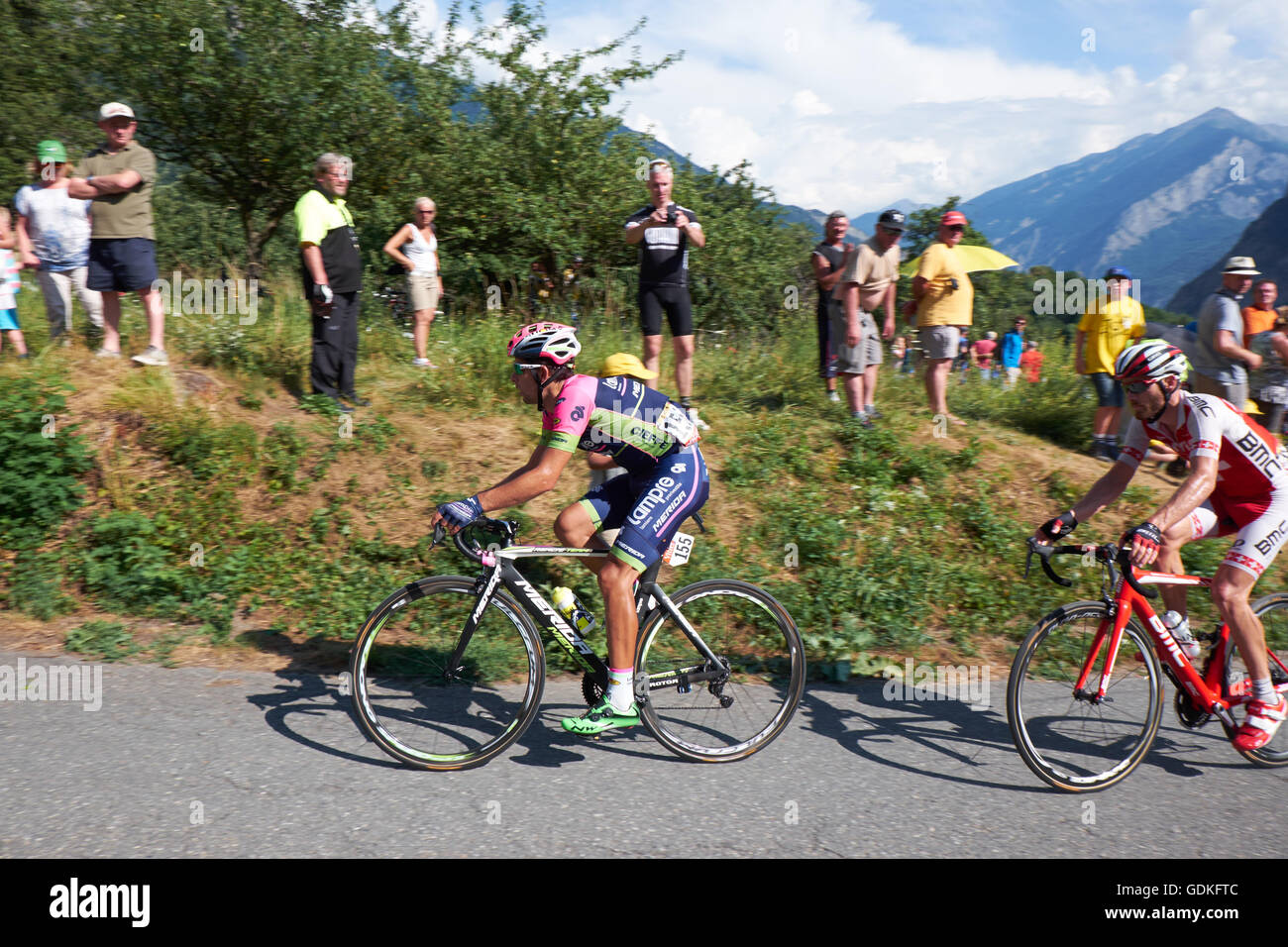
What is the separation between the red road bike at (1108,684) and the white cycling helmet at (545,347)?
242 centimetres

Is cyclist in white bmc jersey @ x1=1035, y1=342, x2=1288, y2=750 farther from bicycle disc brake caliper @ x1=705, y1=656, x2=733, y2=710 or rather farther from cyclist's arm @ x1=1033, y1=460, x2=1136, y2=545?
bicycle disc brake caliper @ x1=705, y1=656, x2=733, y2=710

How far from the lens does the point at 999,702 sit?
5.09 metres

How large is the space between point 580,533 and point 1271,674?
3.54 metres

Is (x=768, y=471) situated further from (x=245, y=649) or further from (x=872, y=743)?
(x=245, y=649)

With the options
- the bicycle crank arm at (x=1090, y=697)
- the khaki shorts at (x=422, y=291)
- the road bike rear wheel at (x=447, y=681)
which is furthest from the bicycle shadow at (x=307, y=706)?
the khaki shorts at (x=422, y=291)

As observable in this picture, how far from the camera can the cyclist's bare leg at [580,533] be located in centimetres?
443

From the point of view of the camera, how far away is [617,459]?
14.6 feet

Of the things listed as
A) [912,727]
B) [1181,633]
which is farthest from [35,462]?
[1181,633]

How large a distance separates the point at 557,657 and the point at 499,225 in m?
8.94

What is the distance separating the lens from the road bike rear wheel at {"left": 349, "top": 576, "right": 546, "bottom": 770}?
161 inches

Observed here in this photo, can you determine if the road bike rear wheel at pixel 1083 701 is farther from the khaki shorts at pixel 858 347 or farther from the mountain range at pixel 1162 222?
the mountain range at pixel 1162 222

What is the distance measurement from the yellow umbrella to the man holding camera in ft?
7.23

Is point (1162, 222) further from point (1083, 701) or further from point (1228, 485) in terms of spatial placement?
point (1083, 701)

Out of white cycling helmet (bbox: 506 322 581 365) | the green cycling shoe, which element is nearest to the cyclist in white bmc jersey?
the green cycling shoe
